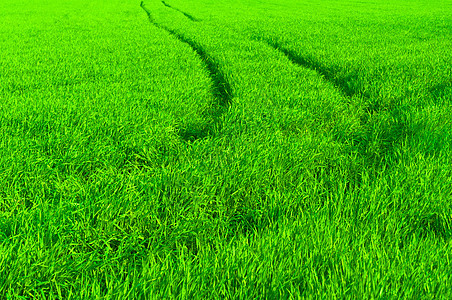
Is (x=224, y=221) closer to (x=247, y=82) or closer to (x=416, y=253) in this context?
(x=416, y=253)

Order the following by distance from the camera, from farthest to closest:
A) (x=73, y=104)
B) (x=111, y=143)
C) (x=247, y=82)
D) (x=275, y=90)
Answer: (x=247, y=82), (x=275, y=90), (x=73, y=104), (x=111, y=143)

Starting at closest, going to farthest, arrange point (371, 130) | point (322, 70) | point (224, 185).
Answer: point (224, 185), point (371, 130), point (322, 70)

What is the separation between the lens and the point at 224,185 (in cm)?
182

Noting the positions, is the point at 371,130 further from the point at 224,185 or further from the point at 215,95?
the point at 215,95

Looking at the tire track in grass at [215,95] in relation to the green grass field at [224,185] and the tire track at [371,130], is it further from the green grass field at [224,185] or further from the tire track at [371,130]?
the tire track at [371,130]

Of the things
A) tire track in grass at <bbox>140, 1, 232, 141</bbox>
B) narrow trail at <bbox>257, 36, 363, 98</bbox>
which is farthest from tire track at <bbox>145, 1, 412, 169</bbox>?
tire track in grass at <bbox>140, 1, 232, 141</bbox>

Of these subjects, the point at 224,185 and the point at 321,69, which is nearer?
the point at 224,185

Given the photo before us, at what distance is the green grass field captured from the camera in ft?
3.76

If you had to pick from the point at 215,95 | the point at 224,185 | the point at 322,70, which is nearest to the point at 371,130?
the point at 224,185

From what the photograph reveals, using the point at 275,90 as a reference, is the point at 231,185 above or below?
below

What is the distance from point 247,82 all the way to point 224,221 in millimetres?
2797

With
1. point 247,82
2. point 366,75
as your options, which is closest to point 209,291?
point 247,82

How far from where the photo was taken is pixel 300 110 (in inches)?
124

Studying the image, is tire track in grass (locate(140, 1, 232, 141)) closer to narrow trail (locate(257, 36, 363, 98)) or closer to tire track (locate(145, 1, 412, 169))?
tire track (locate(145, 1, 412, 169))
